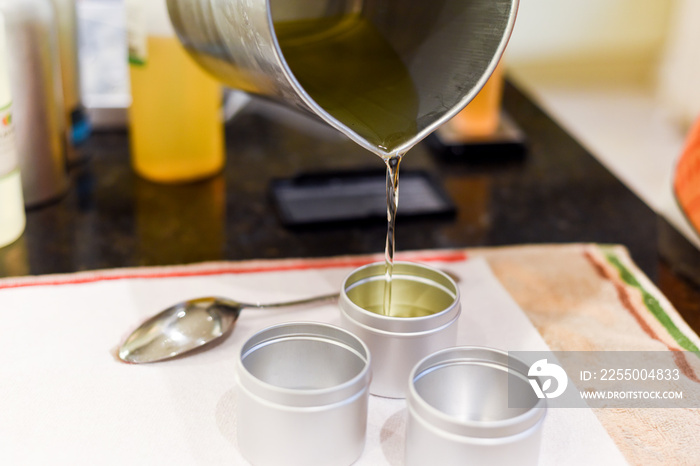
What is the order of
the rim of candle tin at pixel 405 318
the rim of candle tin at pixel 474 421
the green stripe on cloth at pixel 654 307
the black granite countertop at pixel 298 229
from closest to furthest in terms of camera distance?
the rim of candle tin at pixel 474 421, the rim of candle tin at pixel 405 318, the green stripe on cloth at pixel 654 307, the black granite countertop at pixel 298 229

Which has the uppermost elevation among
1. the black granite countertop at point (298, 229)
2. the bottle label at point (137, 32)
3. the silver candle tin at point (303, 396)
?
the bottle label at point (137, 32)

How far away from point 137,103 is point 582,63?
Result: 3.00 feet

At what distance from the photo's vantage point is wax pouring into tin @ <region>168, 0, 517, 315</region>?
62 cm

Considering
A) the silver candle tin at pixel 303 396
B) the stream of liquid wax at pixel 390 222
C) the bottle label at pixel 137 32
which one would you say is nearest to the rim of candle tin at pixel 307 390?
the silver candle tin at pixel 303 396

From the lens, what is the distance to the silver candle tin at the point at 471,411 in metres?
0.49

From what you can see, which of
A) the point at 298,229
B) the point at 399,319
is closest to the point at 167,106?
the point at 298,229

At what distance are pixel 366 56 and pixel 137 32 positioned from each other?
307 mm

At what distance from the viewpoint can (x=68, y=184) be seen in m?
0.98

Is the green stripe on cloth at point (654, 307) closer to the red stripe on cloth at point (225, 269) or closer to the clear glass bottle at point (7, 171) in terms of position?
the red stripe on cloth at point (225, 269)

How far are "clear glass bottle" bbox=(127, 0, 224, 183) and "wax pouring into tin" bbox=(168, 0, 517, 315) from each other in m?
0.09

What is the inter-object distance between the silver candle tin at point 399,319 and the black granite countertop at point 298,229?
0.19 meters

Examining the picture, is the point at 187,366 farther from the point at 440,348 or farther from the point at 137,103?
the point at 137,103

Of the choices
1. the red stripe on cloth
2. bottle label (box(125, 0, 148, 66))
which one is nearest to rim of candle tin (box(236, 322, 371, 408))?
the red stripe on cloth

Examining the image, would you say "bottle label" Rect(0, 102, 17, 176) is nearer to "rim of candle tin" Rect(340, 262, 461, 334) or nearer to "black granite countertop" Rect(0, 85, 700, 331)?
"black granite countertop" Rect(0, 85, 700, 331)
